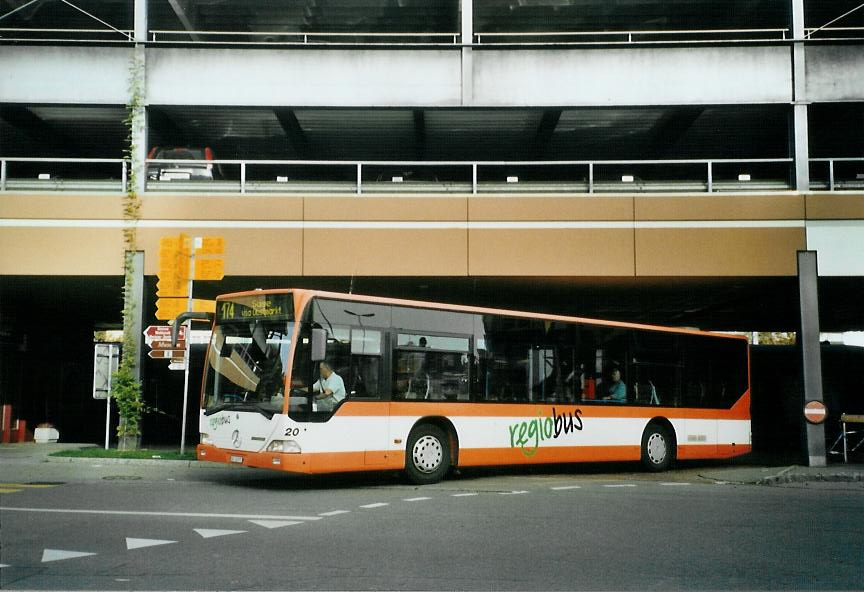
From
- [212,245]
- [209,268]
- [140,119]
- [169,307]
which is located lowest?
[169,307]

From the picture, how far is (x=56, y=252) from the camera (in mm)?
18922

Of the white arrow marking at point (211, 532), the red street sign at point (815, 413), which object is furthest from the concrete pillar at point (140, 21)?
the red street sign at point (815, 413)

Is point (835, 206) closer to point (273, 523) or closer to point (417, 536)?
point (417, 536)

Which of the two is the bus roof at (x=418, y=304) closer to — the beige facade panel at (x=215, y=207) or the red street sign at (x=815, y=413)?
the red street sign at (x=815, y=413)

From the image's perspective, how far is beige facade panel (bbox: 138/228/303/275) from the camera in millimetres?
19078

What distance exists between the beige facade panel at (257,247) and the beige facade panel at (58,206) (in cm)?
94

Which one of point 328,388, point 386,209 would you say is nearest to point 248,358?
point 328,388

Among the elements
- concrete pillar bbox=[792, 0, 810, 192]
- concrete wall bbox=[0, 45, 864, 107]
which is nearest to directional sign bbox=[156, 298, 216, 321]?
concrete wall bbox=[0, 45, 864, 107]

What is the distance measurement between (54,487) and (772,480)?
38.3ft

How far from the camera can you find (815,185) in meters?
19.6

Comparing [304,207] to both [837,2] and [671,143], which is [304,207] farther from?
[837,2]

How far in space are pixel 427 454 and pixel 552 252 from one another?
6993 mm

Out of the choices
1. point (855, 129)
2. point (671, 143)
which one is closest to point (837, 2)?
point (855, 129)

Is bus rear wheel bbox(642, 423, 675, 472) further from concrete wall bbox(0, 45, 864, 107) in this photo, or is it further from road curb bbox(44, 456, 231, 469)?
road curb bbox(44, 456, 231, 469)
